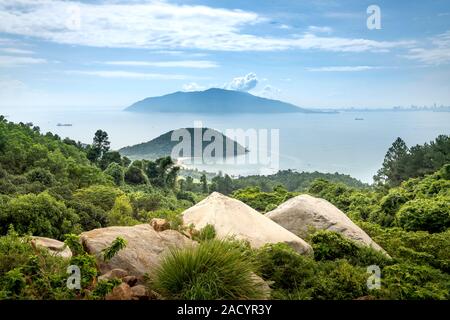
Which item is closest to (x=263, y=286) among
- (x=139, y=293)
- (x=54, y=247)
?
(x=139, y=293)

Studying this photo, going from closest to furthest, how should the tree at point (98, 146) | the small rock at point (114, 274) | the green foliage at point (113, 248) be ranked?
the small rock at point (114, 274)
the green foliage at point (113, 248)
the tree at point (98, 146)

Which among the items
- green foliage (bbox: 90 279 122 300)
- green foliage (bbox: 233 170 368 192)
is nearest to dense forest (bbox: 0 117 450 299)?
green foliage (bbox: 90 279 122 300)

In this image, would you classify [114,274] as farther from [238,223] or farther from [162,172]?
[162,172]

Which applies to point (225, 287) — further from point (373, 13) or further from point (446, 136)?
point (446, 136)

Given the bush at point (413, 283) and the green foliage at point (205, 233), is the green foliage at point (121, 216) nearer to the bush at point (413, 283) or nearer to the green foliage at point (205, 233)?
the green foliage at point (205, 233)

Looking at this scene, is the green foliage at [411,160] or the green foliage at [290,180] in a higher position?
the green foliage at [411,160]

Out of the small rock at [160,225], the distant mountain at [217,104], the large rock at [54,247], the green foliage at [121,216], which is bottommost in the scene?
the green foliage at [121,216]

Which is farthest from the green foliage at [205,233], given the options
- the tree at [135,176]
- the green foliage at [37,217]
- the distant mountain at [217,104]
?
the tree at [135,176]
